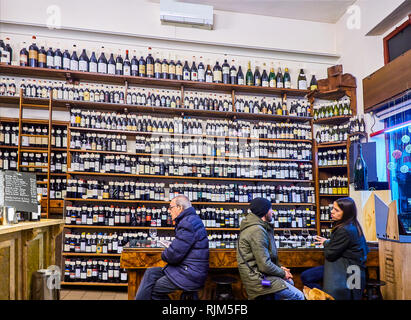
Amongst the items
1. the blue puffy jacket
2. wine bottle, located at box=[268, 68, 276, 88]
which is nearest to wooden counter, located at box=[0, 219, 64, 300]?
the blue puffy jacket

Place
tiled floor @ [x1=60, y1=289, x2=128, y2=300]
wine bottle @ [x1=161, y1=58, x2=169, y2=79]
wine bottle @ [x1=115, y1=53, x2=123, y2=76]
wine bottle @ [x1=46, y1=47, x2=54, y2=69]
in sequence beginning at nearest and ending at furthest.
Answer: tiled floor @ [x1=60, y1=289, x2=128, y2=300], wine bottle @ [x1=46, y1=47, x2=54, y2=69], wine bottle @ [x1=115, y1=53, x2=123, y2=76], wine bottle @ [x1=161, y1=58, x2=169, y2=79]

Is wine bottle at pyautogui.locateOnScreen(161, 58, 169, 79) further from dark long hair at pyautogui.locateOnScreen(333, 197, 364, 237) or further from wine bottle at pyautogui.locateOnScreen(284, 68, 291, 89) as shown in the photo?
dark long hair at pyautogui.locateOnScreen(333, 197, 364, 237)

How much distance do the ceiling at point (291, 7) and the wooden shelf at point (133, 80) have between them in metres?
1.48

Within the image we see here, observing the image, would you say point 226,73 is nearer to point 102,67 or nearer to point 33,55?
point 102,67

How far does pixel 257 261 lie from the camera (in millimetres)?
2777

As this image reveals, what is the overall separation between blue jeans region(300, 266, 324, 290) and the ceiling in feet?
15.5

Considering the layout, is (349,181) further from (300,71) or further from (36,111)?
(36,111)

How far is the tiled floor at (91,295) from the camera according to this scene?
15.4 feet

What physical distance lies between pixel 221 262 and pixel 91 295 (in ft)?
8.17

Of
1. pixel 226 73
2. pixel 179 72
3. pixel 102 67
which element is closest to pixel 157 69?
pixel 179 72

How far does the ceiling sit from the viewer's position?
19.8 ft

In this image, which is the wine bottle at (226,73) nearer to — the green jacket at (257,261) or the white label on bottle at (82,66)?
the white label on bottle at (82,66)

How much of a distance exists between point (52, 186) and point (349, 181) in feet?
15.6
